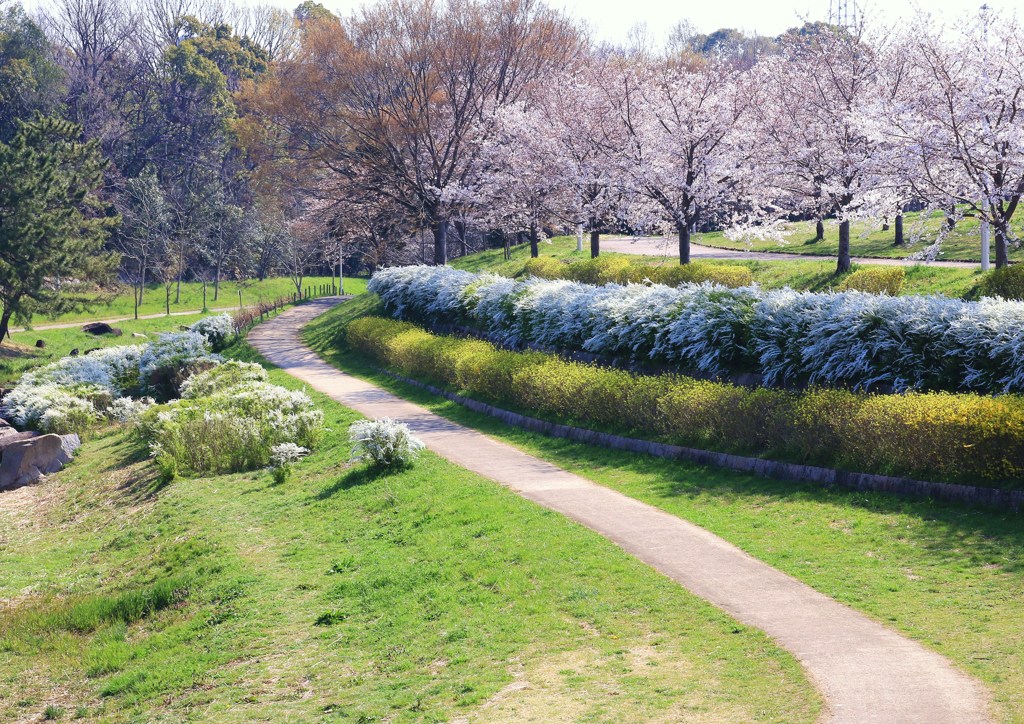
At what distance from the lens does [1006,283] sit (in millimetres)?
16281

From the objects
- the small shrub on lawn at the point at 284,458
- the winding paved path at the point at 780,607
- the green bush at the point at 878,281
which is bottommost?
the small shrub on lawn at the point at 284,458

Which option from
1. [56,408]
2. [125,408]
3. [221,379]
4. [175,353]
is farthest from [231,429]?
[175,353]

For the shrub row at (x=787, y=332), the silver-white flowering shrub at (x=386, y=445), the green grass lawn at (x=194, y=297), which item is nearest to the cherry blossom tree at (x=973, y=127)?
the shrub row at (x=787, y=332)

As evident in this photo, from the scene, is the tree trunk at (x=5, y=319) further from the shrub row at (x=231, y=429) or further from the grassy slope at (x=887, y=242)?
the grassy slope at (x=887, y=242)

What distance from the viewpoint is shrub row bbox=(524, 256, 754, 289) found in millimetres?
23906

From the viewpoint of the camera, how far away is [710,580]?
8.57 meters

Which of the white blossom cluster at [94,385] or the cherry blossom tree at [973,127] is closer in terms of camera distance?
the cherry blossom tree at [973,127]

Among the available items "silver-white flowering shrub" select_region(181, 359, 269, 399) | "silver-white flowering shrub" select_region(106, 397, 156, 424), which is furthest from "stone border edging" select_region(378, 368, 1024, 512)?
"silver-white flowering shrub" select_region(106, 397, 156, 424)

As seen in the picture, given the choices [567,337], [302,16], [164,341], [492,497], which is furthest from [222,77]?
[492,497]

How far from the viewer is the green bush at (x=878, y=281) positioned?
21125 millimetres

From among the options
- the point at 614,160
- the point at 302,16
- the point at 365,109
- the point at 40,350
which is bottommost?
the point at 40,350

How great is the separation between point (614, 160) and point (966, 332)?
66.0 feet

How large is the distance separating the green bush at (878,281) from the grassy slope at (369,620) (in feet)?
37.0

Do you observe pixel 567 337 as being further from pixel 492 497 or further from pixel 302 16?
pixel 302 16
